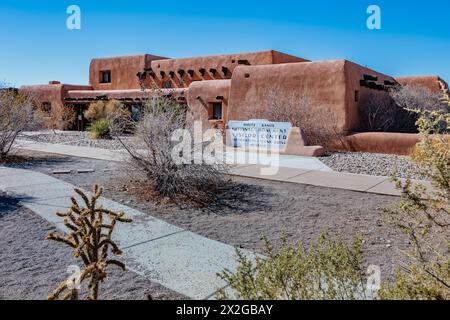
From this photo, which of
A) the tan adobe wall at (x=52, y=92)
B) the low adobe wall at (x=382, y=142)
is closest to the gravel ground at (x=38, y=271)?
the low adobe wall at (x=382, y=142)

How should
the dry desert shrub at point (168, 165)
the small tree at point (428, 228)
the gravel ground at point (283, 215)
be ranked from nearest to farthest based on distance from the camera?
1. the small tree at point (428, 228)
2. the gravel ground at point (283, 215)
3. the dry desert shrub at point (168, 165)

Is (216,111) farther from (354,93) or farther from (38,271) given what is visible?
(38,271)

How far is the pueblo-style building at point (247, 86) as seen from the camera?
15.1 metres

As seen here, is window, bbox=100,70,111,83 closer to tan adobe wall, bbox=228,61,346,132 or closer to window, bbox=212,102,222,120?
window, bbox=212,102,222,120

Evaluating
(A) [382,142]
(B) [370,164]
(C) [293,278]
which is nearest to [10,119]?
(B) [370,164]

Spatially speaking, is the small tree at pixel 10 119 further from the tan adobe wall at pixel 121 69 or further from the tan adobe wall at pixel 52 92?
the tan adobe wall at pixel 52 92

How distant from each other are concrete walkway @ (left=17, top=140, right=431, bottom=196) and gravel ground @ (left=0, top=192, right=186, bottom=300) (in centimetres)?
294

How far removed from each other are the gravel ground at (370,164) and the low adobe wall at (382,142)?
51cm

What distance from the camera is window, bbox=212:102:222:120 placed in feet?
66.3

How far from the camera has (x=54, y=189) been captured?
23.3 feet

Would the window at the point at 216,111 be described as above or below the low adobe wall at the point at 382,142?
above

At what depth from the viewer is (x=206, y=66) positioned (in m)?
25.1
